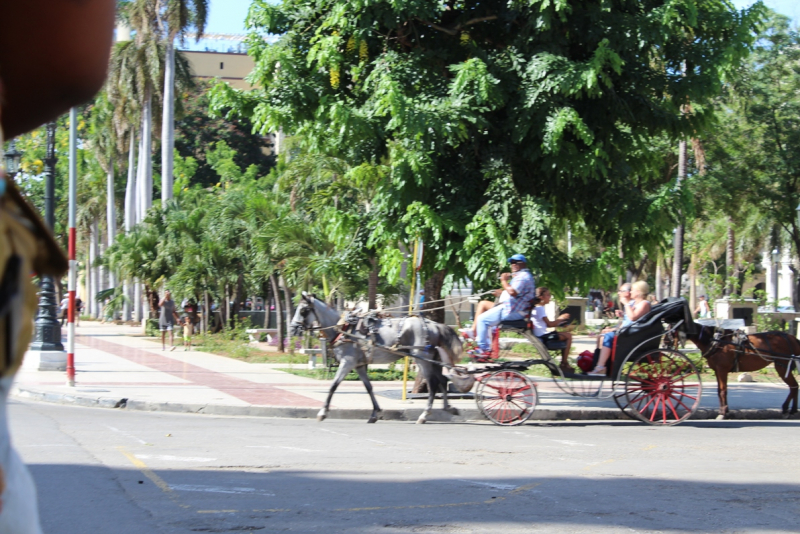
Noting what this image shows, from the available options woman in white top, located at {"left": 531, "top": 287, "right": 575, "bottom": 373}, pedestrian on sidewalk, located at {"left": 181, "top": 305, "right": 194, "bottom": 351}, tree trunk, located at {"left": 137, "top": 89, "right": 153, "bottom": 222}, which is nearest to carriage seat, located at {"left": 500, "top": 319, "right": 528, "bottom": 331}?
woman in white top, located at {"left": 531, "top": 287, "right": 575, "bottom": 373}

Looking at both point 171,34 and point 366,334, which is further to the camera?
point 171,34

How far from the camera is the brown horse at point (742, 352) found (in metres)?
14.5

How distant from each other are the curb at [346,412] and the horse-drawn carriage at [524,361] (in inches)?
15.2

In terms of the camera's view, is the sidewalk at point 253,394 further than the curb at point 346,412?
Yes

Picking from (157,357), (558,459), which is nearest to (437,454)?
(558,459)

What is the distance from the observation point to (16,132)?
60.5 inches

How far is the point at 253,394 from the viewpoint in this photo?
16531 millimetres

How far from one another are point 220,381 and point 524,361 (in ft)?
26.5

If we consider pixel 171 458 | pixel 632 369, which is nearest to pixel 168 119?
pixel 632 369

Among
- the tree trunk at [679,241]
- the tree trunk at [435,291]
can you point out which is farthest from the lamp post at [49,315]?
the tree trunk at [679,241]

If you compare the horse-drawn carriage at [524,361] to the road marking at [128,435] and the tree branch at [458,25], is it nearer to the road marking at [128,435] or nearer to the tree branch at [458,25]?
the road marking at [128,435]

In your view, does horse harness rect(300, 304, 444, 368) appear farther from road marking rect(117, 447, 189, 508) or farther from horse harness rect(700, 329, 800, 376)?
horse harness rect(700, 329, 800, 376)

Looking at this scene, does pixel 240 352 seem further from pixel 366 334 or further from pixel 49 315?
pixel 366 334

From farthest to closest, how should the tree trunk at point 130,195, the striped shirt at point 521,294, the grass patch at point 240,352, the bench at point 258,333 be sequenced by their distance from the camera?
1. the tree trunk at point 130,195
2. the bench at point 258,333
3. the grass patch at point 240,352
4. the striped shirt at point 521,294
